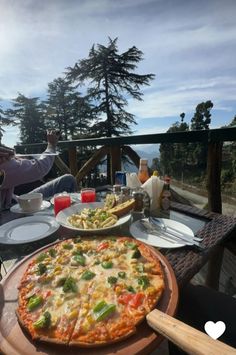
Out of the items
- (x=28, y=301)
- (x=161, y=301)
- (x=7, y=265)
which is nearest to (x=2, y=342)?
(x=28, y=301)

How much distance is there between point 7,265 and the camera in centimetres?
114

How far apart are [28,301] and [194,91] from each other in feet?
65.9

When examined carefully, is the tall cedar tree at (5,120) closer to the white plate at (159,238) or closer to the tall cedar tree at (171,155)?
the tall cedar tree at (171,155)

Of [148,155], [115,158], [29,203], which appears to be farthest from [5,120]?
[29,203]

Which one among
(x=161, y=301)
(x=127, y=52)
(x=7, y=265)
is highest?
(x=127, y=52)

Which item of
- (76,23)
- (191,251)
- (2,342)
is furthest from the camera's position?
(76,23)

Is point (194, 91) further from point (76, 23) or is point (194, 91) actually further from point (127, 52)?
point (76, 23)

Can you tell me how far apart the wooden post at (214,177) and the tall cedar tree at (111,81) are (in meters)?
15.2

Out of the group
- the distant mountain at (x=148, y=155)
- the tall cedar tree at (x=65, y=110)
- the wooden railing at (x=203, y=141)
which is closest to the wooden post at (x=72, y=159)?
the wooden railing at (x=203, y=141)

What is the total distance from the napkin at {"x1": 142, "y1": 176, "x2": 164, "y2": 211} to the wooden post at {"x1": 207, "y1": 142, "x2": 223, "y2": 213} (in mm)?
1079

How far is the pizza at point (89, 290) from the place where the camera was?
2.04 feet

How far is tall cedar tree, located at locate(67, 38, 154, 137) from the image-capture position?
54.2ft

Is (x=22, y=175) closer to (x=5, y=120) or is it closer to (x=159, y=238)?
(x=159, y=238)

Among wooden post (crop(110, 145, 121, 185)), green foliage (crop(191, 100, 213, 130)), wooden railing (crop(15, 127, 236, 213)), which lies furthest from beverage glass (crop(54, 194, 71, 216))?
green foliage (crop(191, 100, 213, 130))
